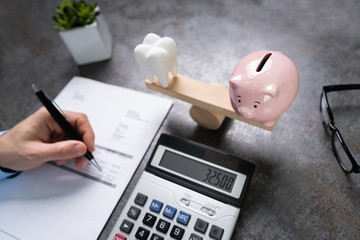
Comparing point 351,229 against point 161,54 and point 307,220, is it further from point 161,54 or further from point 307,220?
point 161,54

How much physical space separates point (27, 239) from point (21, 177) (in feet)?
0.39

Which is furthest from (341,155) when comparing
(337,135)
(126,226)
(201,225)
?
(126,226)

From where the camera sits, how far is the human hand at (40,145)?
1.52ft

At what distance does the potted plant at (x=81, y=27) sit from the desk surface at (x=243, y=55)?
0.17ft

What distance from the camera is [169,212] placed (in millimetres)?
424

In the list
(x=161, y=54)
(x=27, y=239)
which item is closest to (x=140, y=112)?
(x=161, y=54)

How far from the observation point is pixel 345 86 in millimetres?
526

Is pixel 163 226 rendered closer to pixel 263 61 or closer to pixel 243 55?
pixel 263 61

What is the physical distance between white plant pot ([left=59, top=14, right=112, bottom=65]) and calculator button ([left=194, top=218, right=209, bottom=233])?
44 cm

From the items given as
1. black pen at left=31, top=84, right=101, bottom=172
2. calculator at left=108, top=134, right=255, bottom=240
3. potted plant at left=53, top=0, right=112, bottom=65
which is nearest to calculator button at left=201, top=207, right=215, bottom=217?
calculator at left=108, top=134, right=255, bottom=240

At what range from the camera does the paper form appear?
46cm

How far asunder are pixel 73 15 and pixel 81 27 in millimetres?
30

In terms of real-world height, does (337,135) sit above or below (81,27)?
below

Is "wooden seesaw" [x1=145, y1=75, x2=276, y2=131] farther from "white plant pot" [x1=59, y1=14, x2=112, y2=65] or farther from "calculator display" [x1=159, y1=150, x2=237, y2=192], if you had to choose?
"white plant pot" [x1=59, y1=14, x2=112, y2=65]
